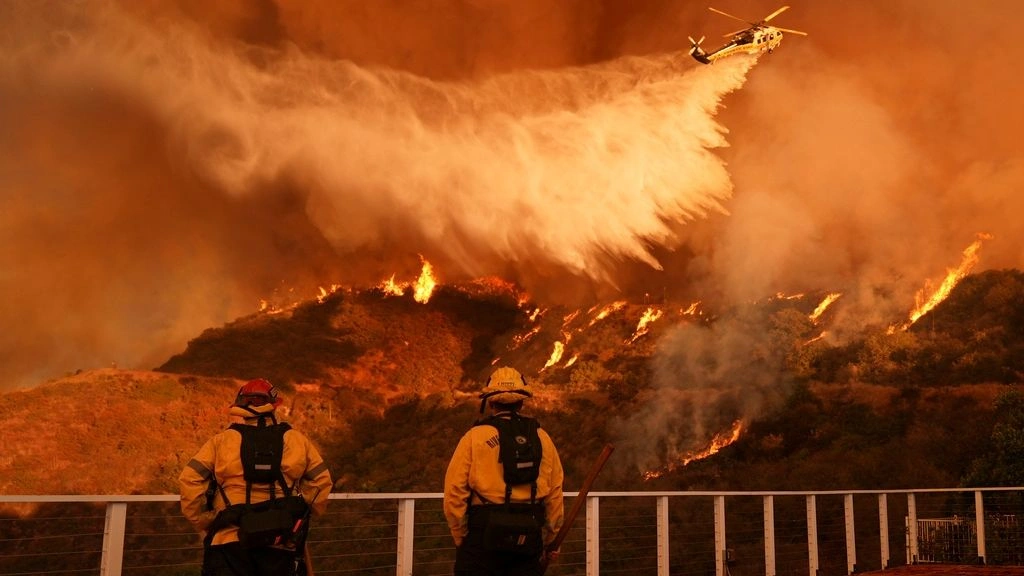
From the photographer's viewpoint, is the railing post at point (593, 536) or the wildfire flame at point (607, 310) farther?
the wildfire flame at point (607, 310)

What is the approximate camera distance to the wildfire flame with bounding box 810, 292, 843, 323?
51438 mm

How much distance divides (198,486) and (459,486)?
4.19 feet

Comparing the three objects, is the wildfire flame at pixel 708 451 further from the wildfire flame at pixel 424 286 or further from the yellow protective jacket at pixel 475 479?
the yellow protective jacket at pixel 475 479

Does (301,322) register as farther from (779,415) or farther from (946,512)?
(946,512)

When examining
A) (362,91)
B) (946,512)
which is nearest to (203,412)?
(362,91)

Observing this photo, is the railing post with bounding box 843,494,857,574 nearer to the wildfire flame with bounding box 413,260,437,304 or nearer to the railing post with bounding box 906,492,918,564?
the railing post with bounding box 906,492,918,564

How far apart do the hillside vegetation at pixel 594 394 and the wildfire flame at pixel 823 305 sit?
0.53 meters

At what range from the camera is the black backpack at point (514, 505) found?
4.88 m

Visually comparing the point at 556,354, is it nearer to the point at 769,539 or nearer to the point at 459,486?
the point at 769,539

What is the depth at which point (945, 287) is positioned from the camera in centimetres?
4884

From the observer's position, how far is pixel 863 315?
50.1 m

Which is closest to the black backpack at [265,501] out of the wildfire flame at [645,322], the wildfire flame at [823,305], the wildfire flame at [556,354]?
the wildfire flame at [823,305]

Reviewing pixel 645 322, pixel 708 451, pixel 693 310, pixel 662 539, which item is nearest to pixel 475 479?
pixel 662 539

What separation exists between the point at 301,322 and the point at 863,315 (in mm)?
40380
